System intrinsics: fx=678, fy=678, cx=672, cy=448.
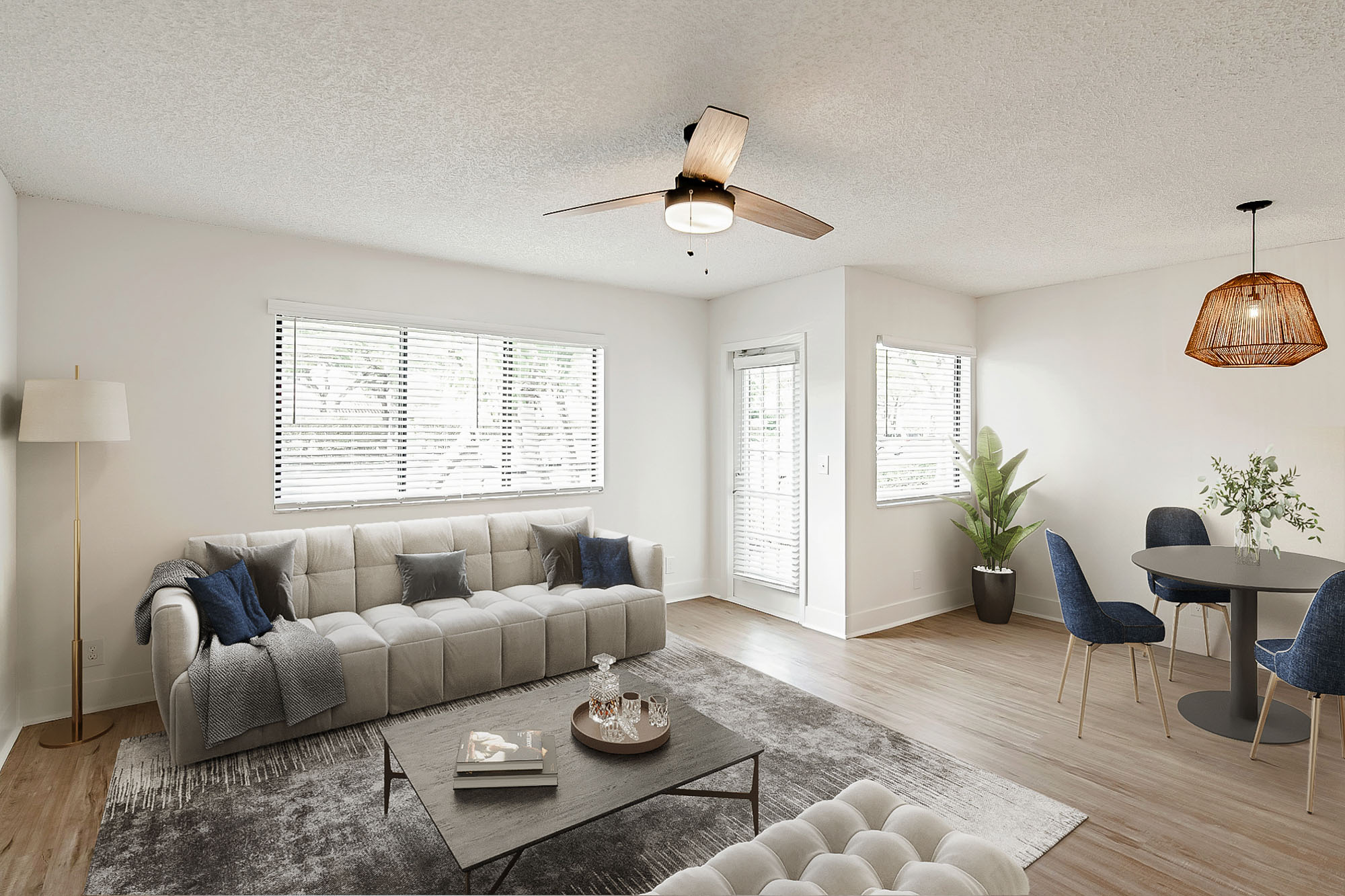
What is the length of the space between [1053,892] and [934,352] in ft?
13.3

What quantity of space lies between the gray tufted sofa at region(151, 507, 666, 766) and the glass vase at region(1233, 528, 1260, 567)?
3111 millimetres

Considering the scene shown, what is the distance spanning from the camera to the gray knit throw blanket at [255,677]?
2857mm

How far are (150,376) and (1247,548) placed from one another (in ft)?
Result: 18.8

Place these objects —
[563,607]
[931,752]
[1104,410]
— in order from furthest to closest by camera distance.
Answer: [1104,410], [563,607], [931,752]

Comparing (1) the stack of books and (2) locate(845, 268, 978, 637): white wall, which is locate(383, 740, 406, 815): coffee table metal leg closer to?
(1) the stack of books

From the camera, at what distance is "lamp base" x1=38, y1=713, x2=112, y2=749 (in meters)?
3.08

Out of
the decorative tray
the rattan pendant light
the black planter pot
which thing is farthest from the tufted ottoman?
the black planter pot

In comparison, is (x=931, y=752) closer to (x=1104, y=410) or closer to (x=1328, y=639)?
(x=1328, y=639)

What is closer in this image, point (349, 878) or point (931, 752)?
point (349, 878)

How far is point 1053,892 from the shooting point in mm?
2119

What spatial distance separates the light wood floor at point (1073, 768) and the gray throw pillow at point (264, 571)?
0.71m

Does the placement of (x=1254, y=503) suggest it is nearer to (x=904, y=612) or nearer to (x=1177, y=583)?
(x=1177, y=583)

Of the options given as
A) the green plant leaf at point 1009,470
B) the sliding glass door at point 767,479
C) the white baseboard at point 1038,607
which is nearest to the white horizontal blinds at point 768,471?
the sliding glass door at point 767,479

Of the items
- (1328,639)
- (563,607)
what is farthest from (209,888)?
(1328,639)
